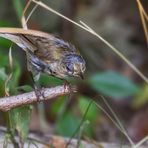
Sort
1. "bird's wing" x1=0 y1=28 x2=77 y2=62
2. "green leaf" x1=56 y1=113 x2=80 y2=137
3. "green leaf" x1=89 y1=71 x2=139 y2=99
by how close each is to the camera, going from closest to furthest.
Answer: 1. "bird's wing" x1=0 y1=28 x2=77 y2=62
2. "green leaf" x1=56 y1=113 x2=80 y2=137
3. "green leaf" x1=89 y1=71 x2=139 y2=99

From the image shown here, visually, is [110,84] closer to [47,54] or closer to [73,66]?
[47,54]

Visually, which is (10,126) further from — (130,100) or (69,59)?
(130,100)

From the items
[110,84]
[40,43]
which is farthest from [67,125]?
[40,43]

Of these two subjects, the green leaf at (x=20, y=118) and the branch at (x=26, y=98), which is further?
the green leaf at (x=20, y=118)

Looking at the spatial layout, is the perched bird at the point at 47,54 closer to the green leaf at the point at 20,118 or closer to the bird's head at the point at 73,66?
the bird's head at the point at 73,66

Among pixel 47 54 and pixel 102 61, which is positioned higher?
pixel 47 54

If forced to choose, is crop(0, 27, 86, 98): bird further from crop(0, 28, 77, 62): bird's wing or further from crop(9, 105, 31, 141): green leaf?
crop(9, 105, 31, 141): green leaf

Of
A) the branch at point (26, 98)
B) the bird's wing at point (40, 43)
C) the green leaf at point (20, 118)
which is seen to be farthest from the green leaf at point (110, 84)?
the branch at point (26, 98)

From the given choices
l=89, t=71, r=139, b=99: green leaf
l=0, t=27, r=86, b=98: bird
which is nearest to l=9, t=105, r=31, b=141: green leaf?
l=0, t=27, r=86, b=98: bird

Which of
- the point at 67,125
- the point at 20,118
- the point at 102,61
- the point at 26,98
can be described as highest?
the point at 26,98
